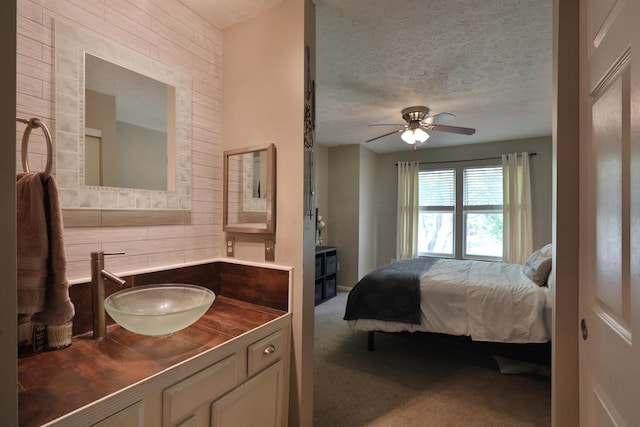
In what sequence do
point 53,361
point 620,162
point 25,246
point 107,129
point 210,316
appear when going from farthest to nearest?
point 210,316
point 107,129
point 53,361
point 25,246
point 620,162

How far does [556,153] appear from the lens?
3.59ft

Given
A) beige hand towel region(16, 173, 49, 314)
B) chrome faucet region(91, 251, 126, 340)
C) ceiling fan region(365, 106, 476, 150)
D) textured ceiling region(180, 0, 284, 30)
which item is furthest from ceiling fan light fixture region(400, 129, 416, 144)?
beige hand towel region(16, 173, 49, 314)

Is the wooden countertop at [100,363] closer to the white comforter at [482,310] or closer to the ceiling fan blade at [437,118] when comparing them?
the white comforter at [482,310]

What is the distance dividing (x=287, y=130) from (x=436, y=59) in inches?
56.8

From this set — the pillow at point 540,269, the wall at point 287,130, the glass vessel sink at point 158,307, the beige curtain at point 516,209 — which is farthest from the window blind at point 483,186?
the glass vessel sink at point 158,307

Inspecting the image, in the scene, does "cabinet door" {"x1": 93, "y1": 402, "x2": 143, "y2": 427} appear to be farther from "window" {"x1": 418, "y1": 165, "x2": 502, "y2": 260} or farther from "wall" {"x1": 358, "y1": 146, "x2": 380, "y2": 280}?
"window" {"x1": 418, "y1": 165, "x2": 502, "y2": 260}

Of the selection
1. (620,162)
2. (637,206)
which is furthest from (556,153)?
(637,206)

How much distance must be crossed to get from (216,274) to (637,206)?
5.96ft

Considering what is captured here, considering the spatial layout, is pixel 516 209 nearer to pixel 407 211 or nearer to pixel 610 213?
pixel 407 211

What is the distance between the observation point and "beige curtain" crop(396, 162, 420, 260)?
525 centimetres

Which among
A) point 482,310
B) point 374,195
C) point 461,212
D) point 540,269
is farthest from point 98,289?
point 461,212

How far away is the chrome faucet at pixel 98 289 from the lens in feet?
3.93

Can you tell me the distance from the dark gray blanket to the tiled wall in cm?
155

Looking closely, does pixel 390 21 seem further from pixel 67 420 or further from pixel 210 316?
pixel 67 420
